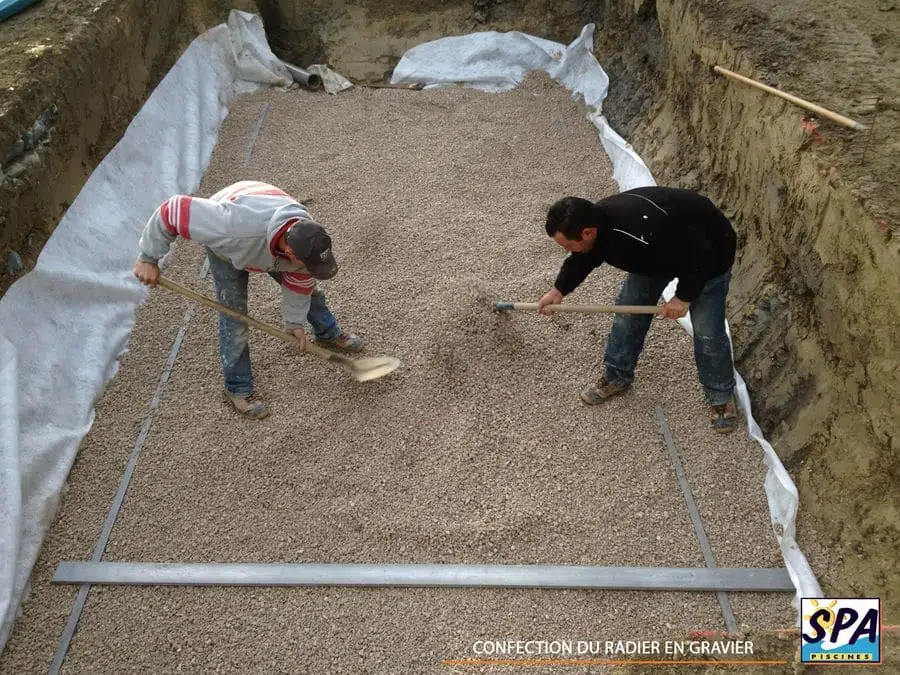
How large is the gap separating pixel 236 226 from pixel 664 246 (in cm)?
195

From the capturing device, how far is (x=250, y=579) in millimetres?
2906

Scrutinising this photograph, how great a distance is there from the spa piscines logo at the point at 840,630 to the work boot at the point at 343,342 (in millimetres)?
2618

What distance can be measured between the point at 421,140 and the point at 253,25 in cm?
263

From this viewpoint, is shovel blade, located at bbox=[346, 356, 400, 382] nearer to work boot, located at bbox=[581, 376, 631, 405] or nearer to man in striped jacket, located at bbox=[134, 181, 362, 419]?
man in striped jacket, located at bbox=[134, 181, 362, 419]

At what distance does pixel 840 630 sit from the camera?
8.39 feet

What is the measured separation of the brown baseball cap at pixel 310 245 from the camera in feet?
9.07

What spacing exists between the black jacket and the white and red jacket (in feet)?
4.79

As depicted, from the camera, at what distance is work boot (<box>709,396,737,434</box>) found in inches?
136

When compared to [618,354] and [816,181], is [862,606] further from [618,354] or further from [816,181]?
[816,181]

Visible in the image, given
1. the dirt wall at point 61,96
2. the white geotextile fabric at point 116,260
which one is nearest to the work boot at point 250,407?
the white geotextile fabric at point 116,260

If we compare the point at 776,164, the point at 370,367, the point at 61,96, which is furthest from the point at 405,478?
the point at 61,96

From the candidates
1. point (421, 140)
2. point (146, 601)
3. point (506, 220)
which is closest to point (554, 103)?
point (421, 140)

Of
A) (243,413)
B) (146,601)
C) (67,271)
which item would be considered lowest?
(146,601)

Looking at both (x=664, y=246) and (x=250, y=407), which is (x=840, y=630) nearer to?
(x=664, y=246)
